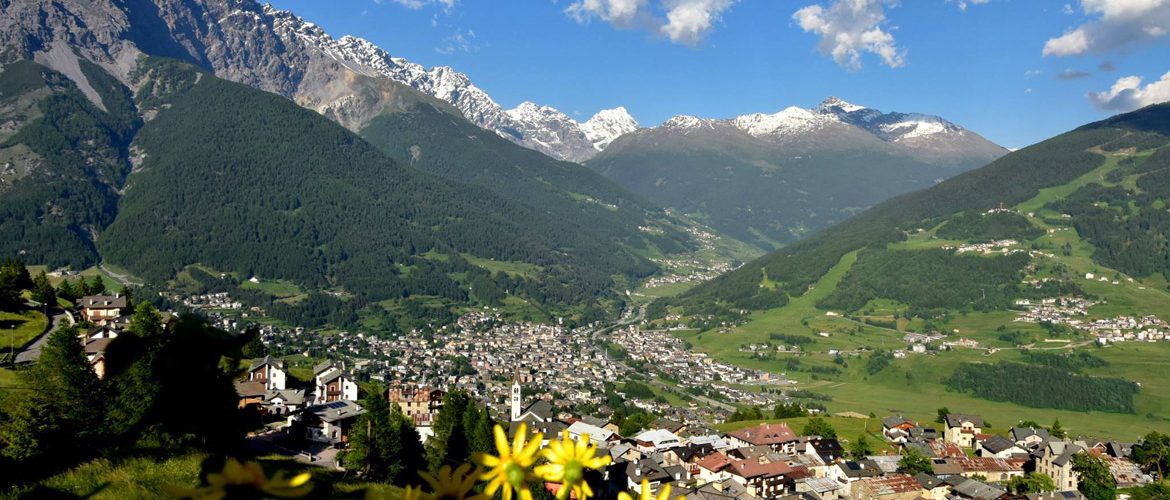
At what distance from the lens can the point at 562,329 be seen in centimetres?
17400

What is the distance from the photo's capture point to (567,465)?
2.41m

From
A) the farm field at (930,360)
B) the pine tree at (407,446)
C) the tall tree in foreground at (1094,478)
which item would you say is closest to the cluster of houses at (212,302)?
the farm field at (930,360)

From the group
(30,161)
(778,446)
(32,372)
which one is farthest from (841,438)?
(30,161)

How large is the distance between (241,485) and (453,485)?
0.76 meters

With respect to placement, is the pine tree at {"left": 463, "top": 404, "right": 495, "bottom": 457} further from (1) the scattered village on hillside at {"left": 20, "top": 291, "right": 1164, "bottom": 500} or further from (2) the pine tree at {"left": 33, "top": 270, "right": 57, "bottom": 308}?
(2) the pine tree at {"left": 33, "top": 270, "right": 57, "bottom": 308}

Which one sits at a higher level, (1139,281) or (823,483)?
(1139,281)

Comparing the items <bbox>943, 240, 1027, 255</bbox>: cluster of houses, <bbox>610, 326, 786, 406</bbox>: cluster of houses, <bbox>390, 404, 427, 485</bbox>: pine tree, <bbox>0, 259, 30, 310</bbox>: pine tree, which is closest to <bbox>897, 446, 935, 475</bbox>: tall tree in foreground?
<bbox>390, 404, 427, 485</bbox>: pine tree

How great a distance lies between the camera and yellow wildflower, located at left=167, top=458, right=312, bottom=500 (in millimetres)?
1666

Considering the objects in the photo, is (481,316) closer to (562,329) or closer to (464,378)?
(562,329)

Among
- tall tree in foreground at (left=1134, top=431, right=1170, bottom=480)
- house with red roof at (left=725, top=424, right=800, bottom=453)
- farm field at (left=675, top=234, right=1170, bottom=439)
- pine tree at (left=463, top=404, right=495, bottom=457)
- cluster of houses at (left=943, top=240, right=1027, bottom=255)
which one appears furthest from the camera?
cluster of houses at (left=943, top=240, right=1027, bottom=255)

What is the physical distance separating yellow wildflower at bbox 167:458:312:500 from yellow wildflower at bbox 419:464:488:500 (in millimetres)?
601

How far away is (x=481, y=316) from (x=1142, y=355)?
447ft

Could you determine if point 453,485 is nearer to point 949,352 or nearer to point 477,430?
point 477,430

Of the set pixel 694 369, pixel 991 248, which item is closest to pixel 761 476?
pixel 694 369
